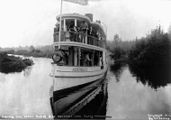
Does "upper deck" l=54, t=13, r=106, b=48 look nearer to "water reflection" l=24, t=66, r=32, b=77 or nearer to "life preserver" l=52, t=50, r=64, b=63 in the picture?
"life preserver" l=52, t=50, r=64, b=63

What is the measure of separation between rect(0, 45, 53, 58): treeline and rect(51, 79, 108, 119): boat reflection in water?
20.3 inches

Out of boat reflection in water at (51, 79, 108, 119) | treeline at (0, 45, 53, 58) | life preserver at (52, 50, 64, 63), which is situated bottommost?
boat reflection in water at (51, 79, 108, 119)

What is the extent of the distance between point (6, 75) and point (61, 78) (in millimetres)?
1098

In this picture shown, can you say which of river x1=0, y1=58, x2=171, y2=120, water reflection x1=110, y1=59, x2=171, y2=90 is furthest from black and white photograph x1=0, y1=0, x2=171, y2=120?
water reflection x1=110, y1=59, x2=171, y2=90

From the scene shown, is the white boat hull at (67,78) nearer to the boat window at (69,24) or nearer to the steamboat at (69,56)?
the steamboat at (69,56)

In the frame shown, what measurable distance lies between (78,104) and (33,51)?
923mm

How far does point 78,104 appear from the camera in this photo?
7.14 ft

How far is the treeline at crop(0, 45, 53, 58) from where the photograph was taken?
1.93m

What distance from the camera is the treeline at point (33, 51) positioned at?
1.93 metres

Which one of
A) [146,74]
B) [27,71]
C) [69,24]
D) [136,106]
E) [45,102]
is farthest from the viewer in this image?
[146,74]

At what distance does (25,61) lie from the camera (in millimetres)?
2307

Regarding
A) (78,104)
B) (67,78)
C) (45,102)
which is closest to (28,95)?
(45,102)

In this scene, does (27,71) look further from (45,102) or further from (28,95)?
(45,102)

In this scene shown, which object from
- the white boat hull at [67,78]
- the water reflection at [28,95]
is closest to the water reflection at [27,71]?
the water reflection at [28,95]
